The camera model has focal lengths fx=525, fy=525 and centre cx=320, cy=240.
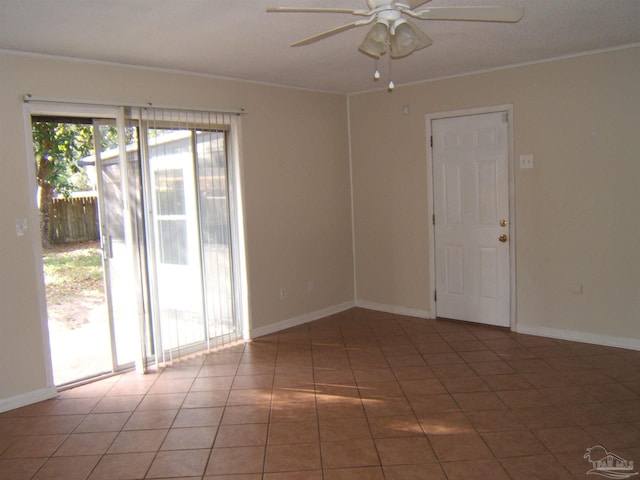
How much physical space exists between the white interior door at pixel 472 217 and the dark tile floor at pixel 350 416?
1.81 feet

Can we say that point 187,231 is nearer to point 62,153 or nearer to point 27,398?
point 62,153

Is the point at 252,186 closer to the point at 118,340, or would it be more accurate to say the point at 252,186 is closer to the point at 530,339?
the point at 118,340

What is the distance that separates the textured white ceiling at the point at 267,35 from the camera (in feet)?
9.42

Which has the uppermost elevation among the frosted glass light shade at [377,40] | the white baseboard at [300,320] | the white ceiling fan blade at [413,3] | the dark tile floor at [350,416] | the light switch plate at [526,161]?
the white ceiling fan blade at [413,3]

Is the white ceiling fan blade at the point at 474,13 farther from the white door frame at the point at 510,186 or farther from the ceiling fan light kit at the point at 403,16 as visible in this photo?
the white door frame at the point at 510,186

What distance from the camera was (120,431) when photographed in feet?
10.8

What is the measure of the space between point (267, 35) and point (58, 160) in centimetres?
257

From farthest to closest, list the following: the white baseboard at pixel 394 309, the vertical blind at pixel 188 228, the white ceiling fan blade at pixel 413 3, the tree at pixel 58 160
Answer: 1. the white baseboard at pixel 394 309
2. the tree at pixel 58 160
3. the vertical blind at pixel 188 228
4. the white ceiling fan blade at pixel 413 3

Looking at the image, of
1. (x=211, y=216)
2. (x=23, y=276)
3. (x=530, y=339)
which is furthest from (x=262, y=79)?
(x=530, y=339)

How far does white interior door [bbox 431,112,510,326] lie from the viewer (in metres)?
4.91

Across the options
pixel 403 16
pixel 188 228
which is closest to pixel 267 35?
pixel 403 16

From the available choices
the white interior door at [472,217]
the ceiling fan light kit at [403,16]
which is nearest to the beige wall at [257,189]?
the white interior door at [472,217]

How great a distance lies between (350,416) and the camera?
11.0 ft

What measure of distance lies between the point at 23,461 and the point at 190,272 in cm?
194
